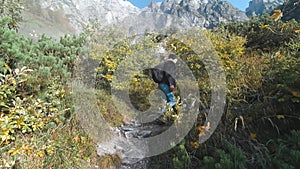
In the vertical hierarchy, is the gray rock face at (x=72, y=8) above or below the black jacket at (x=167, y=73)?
above

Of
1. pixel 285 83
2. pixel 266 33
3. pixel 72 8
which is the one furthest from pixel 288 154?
pixel 72 8

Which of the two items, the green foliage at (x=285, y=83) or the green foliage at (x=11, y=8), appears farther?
the green foliage at (x=11, y=8)

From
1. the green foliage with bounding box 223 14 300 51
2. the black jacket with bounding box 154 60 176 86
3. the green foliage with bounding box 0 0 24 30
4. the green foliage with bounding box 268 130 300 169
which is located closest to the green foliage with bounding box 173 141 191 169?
the green foliage with bounding box 268 130 300 169

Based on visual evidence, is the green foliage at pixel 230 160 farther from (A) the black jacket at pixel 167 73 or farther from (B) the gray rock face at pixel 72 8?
(B) the gray rock face at pixel 72 8

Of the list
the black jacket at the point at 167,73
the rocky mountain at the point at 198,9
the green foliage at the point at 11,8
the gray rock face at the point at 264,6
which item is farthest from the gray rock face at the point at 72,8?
the black jacket at the point at 167,73

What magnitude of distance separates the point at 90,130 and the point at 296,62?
11.7 feet

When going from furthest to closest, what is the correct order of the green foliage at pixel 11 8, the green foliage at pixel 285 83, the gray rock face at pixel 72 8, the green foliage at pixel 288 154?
the gray rock face at pixel 72 8
the green foliage at pixel 11 8
the green foliage at pixel 285 83
the green foliage at pixel 288 154

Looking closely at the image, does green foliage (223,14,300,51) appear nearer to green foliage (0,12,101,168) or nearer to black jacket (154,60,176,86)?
black jacket (154,60,176,86)

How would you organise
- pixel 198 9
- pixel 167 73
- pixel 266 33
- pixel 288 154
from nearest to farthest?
pixel 288 154 < pixel 167 73 < pixel 266 33 < pixel 198 9

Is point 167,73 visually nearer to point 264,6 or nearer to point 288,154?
point 288,154

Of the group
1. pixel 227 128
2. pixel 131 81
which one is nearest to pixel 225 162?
pixel 227 128

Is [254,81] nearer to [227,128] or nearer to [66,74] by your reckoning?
[227,128]

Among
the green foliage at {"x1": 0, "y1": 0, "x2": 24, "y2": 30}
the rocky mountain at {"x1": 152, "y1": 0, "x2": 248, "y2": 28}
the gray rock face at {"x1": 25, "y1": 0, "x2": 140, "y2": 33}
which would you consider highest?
the rocky mountain at {"x1": 152, "y1": 0, "x2": 248, "y2": 28}

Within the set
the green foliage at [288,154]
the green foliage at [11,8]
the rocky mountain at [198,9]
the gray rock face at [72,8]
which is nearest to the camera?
the green foliage at [288,154]
